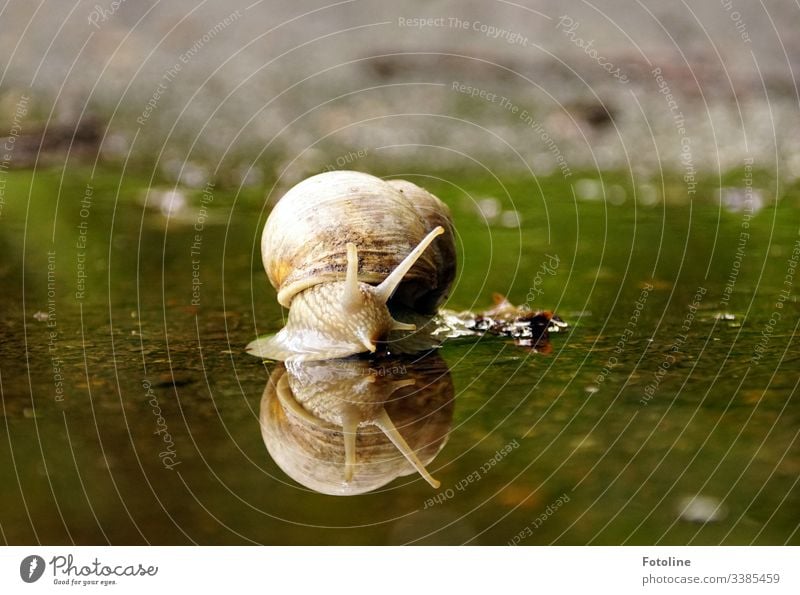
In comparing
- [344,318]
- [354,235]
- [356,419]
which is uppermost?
[354,235]

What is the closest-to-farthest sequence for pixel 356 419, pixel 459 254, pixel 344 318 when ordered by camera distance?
pixel 356 419, pixel 344 318, pixel 459 254

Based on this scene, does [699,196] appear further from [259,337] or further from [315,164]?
[259,337]

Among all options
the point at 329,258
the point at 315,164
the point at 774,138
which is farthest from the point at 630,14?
the point at 329,258

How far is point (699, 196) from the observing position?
8.32 ft

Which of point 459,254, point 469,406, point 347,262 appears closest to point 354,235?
point 347,262

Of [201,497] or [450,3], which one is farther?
[450,3]

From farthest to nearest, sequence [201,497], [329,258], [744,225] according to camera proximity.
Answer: [744,225], [329,258], [201,497]

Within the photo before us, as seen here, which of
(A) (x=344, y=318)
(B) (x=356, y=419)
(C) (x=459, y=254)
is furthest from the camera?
(C) (x=459, y=254)

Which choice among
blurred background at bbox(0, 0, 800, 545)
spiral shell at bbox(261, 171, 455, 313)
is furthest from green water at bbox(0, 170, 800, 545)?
spiral shell at bbox(261, 171, 455, 313)

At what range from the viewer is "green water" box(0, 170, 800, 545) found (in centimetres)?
100

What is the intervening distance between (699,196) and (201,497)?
186 centimetres

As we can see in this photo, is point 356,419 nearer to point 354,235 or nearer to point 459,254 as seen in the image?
point 354,235

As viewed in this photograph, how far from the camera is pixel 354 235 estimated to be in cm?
142

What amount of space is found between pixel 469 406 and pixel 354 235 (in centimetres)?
35
